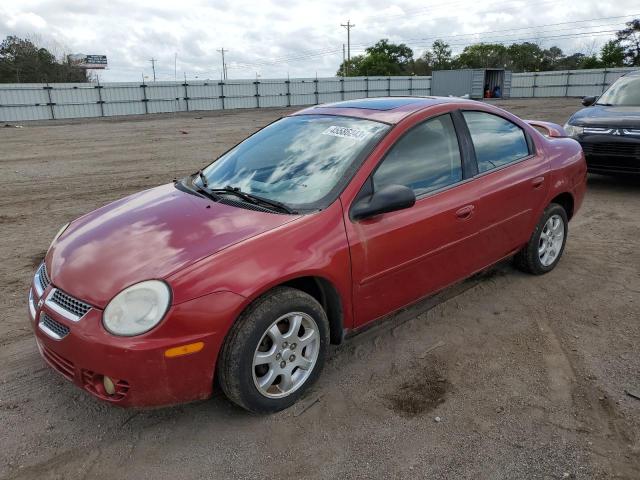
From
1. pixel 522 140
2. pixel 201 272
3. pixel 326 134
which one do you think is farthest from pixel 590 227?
pixel 201 272

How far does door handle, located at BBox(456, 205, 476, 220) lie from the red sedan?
12mm

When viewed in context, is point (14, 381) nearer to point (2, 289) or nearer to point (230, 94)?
point (2, 289)

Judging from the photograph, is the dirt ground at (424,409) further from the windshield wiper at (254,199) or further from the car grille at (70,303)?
the windshield wiper at (254,199)

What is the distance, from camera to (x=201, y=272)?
7.98ft

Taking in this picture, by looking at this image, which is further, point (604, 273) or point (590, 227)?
point (590, 227)

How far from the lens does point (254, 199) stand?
3080mm

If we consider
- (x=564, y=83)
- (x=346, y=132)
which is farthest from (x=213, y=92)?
(x=346, y=132)

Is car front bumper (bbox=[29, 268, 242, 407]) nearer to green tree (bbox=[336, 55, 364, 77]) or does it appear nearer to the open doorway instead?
the open doorway

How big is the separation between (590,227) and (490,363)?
3657 millimetres

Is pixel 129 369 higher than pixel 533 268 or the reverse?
higher

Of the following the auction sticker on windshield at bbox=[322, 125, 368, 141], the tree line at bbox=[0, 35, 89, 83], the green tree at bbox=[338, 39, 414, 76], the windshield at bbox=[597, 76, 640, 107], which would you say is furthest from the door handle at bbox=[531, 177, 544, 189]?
the green tree at bbox=[338, 39, 414, 76]

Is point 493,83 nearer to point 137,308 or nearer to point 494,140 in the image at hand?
point 494,140

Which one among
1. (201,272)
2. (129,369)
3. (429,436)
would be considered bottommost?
(429,436)

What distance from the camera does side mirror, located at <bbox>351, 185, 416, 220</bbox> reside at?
9.52 feet
